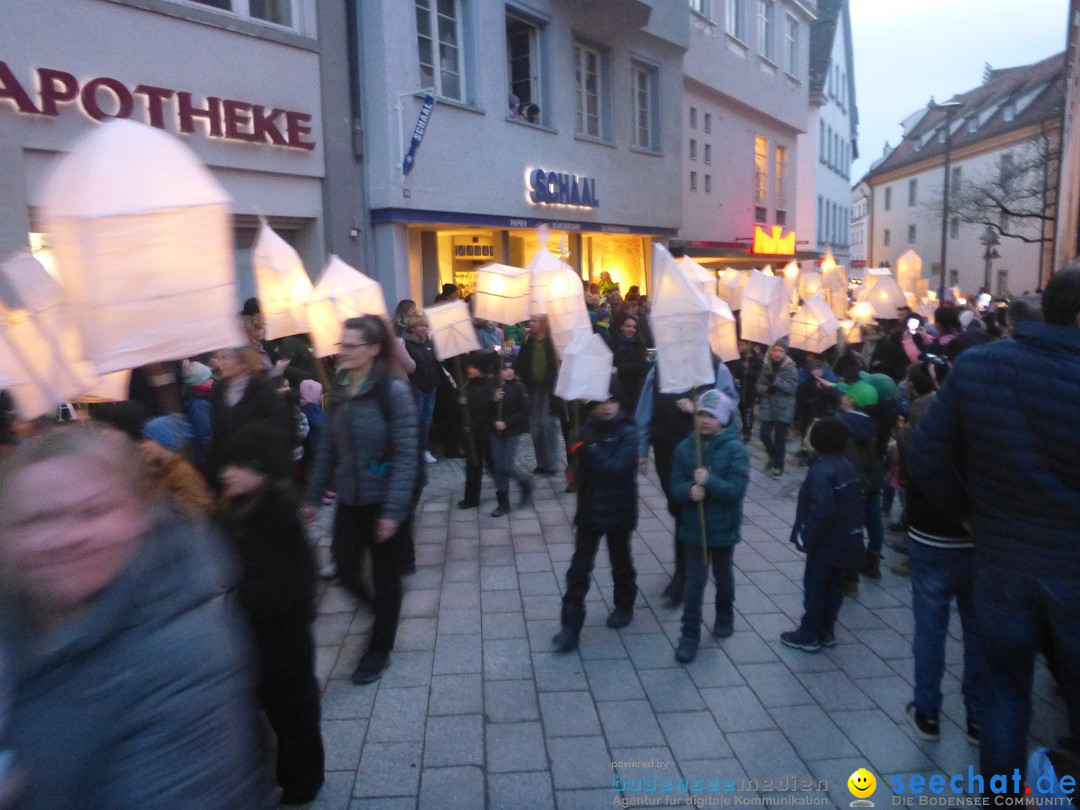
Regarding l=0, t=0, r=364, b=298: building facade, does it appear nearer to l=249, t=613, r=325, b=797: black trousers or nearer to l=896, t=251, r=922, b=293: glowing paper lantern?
l=249, t=613, r=325, b=797: black trousers

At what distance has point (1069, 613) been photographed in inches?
103

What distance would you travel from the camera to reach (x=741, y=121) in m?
25.5

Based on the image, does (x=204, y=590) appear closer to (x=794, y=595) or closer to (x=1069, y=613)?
(x=1069, y=613)

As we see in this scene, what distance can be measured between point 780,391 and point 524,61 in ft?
33.5

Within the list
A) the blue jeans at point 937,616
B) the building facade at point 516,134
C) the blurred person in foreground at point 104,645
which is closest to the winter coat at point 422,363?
the building facade at point 516,134

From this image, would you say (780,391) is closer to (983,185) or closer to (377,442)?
(377,442)

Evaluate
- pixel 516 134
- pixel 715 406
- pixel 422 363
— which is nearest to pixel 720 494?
pixel 715 406

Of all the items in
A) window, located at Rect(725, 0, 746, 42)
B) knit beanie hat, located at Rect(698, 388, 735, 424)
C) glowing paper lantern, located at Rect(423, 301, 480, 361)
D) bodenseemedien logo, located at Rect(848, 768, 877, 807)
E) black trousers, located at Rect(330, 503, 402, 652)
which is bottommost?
bodenseemedien logo, located at Rect(848, 768, 877, 807)

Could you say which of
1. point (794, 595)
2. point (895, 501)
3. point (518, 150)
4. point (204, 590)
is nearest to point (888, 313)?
point (895, 501)

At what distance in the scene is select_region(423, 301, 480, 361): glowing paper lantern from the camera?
7.87 m

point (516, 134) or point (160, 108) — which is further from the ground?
point (516, 134)

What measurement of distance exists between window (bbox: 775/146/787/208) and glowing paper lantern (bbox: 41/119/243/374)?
2873cm

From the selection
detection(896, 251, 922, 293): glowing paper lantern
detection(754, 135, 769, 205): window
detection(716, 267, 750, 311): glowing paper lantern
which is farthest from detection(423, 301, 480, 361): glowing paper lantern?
detection(754, 135, 769, 205): window

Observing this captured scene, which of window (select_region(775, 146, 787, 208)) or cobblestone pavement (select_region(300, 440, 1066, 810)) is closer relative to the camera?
cobblestone pavement (select_region(300, 440, 1066, 810))
